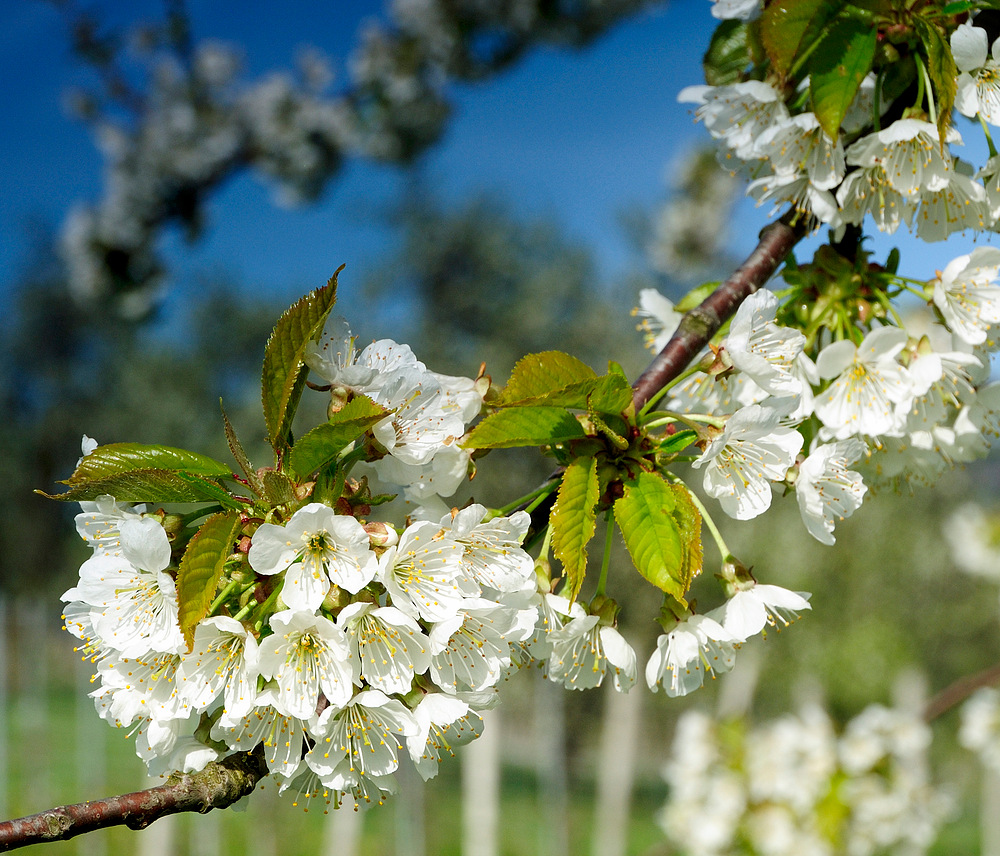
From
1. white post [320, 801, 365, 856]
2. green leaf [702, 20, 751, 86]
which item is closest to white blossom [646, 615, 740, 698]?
green leaf [702, 20, 751, 86]

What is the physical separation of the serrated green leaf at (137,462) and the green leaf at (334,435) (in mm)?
72

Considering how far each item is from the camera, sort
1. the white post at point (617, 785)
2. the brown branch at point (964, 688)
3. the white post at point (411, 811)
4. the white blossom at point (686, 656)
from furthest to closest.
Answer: the white post at point (617, 785) < the white post at point (411, 811) < the brown branch at point (964, 688) < the white blossom at point (686, 656)

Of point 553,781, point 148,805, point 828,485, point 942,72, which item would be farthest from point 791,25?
point 553,781

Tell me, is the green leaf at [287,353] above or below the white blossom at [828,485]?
above

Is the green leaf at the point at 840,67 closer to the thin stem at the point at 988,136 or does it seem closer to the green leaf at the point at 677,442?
the thin stem at the point at 988,136

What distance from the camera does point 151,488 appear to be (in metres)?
0.77

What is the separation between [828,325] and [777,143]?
0.87 ft

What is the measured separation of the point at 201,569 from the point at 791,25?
96 cm

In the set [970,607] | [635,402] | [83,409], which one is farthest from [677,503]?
[83,409]

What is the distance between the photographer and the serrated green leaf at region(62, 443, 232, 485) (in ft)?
2.52

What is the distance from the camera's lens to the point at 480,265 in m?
12.1

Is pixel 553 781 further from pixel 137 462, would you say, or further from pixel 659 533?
pixel 137 462

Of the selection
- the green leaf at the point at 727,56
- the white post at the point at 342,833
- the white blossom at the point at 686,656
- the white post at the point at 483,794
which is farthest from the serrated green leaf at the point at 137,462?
the white post at the point at 483,794

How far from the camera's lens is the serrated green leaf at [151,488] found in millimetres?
751
